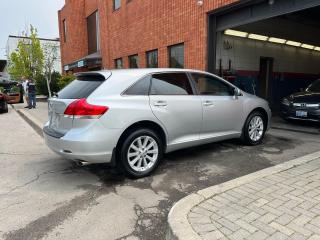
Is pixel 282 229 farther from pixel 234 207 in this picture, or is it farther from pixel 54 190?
pixel 54 190

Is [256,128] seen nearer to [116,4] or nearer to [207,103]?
[207,103]

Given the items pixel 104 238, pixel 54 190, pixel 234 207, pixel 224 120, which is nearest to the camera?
pixel 104 238

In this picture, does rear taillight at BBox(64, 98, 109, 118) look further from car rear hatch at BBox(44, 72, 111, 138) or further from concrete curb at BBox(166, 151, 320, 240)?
concrete curb at BBox(166, 151, 320, 240)

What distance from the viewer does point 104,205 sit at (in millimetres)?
3799

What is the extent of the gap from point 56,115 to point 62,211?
1.59m

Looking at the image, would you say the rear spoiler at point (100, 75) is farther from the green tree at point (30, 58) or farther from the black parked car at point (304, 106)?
the green tree at point (30, 58)

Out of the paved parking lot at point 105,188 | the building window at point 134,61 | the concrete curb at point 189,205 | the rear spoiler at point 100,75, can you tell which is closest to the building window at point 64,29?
the building window at point 134,61

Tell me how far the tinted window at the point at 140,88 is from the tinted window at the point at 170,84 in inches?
3.6

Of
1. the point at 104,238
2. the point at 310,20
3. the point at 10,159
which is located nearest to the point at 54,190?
the point at 104,238

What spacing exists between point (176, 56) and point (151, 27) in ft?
6.79

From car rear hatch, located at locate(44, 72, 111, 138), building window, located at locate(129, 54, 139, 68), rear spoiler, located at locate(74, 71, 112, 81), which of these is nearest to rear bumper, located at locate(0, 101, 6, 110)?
building window, located at locate(129, 54, 139, 68)

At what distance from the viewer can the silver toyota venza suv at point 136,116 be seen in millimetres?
4234

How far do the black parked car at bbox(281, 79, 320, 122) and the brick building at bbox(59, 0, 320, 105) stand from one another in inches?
94.3

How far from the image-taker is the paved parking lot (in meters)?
3.28
